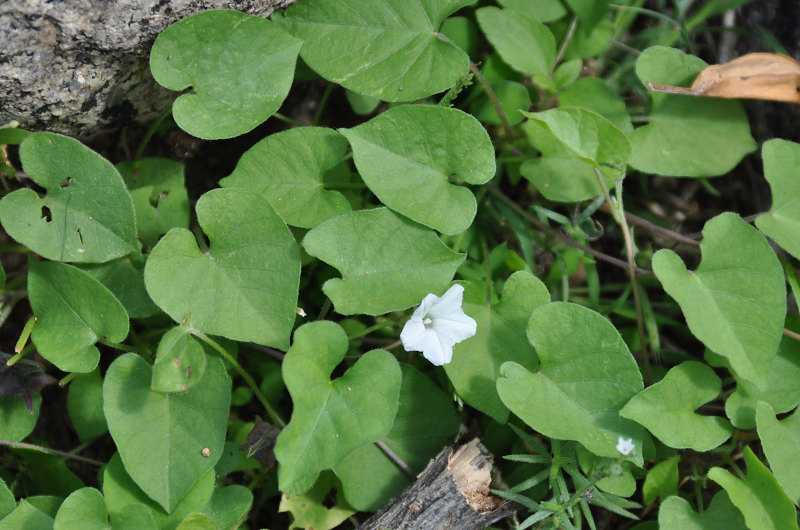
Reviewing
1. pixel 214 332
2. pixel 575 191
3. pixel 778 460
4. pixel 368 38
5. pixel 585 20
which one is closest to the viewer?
pixel 214 332

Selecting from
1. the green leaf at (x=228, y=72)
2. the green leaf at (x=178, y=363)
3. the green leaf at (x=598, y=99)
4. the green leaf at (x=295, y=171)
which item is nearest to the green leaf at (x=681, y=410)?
the green leaf at (x=598, y=99)

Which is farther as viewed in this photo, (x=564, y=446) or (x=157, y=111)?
(x=157, y=111)

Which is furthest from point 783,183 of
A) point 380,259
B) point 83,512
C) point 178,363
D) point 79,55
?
point 83,512

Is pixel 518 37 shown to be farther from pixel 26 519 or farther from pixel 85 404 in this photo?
pixel 26 519

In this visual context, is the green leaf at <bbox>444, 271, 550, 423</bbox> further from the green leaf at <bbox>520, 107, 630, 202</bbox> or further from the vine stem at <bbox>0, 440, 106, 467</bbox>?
the vine stem at <bbox>0, 440, 106, 467</bbox>

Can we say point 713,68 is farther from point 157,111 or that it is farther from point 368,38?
point 157,111

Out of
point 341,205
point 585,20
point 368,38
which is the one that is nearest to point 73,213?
point 341,205
